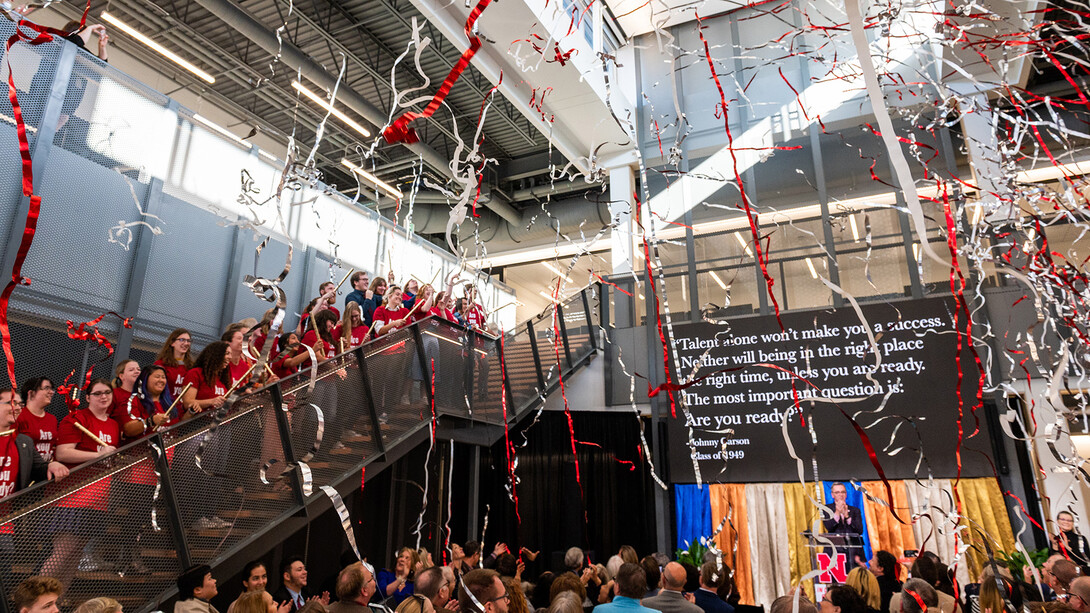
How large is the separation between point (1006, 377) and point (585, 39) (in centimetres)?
609

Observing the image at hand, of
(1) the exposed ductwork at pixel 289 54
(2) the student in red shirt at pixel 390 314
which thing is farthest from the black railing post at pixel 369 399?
(1) the exposed ductwork at pixel 289 54

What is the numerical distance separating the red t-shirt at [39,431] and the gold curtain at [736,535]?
5.56 metres

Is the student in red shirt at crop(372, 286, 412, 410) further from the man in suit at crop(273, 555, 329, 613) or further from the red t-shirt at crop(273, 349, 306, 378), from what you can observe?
the man in suit at crop(273, 555, 329, 613)

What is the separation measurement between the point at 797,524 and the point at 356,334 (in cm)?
496

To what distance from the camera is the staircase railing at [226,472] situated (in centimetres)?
300

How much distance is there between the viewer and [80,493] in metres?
3.11

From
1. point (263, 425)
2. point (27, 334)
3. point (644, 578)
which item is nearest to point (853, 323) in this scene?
point (644, 578)

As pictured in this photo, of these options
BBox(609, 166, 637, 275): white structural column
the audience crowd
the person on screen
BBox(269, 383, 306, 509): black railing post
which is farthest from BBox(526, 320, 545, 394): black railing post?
BBox(269, 383, 306, 509): black railing post

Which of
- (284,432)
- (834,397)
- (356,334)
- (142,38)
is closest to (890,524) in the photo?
(834,397)

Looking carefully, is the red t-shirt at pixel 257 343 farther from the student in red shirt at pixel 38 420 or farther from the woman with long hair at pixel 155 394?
the student in red shirt at pixel 38 420

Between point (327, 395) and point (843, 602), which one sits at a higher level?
point (327, 395)

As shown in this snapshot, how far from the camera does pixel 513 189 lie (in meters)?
12.8

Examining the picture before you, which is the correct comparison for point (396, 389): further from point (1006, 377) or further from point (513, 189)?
point (513, 189)

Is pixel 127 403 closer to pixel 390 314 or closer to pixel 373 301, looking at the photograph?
pixel 390 314
